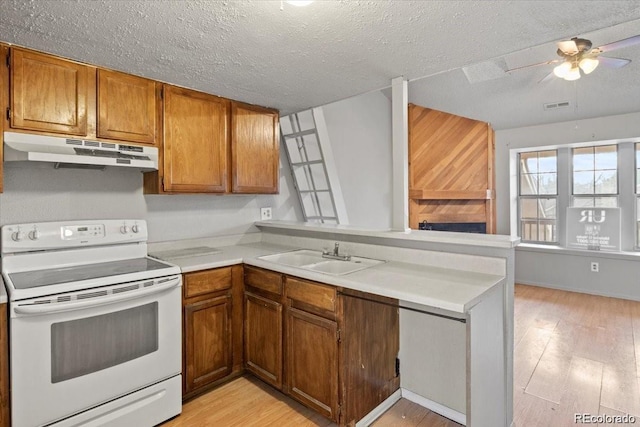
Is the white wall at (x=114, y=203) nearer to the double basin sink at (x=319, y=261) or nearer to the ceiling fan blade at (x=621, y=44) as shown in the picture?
the double basin sink at (x=319, y=261)

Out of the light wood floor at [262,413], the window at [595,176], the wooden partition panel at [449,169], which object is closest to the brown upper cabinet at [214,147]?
the light wood floor at [262,413]

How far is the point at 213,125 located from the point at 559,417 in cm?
308

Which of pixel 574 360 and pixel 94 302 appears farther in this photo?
pixel 574 360

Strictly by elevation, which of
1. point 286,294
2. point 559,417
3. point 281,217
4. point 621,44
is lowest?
point 559,417

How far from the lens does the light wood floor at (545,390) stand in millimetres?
2037

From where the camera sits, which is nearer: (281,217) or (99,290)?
(99,290)

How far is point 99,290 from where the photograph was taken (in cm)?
174

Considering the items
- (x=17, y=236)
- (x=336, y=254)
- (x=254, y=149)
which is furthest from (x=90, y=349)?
(x=254, y=149)

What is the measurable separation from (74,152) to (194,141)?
77 centimetres

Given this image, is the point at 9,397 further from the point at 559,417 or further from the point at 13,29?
the point at 559,417

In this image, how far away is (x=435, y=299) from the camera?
1477mm

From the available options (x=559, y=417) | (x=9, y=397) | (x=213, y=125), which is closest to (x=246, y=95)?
(x=213, y=125)

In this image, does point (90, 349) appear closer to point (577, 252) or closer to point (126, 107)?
point (126, 107)

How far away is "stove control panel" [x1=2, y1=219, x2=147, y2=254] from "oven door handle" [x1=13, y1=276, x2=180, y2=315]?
60cm
